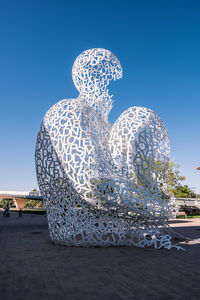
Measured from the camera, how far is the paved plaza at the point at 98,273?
3.96m

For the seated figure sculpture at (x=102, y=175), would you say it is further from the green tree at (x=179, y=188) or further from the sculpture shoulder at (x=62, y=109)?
the green tree at (x=179, y=188)

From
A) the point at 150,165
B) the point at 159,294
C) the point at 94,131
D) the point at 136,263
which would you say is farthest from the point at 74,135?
the point at 159,294

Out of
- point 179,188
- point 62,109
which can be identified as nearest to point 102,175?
point 62,109

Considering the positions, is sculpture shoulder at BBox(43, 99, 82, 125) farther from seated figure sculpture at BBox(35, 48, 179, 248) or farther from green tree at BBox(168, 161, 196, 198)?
green tree at BBox(168, 161, 196, 198)

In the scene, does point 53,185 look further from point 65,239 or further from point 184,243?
point 184,243

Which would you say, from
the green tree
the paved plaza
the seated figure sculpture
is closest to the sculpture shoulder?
the seated figure sculpture

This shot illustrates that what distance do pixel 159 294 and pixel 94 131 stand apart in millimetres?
5009

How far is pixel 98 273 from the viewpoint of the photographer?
16.4 ft

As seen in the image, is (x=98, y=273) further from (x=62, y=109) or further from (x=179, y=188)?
(x=179, y=188)

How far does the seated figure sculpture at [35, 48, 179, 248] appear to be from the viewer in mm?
7246

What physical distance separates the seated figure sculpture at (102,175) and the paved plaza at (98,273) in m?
0.63

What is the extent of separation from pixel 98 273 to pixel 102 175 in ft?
9.55

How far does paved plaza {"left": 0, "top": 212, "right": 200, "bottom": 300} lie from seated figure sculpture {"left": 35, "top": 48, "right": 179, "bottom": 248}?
2.07 feet

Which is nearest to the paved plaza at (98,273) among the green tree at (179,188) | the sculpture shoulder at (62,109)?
the sculpture shoulder at (62,109)
